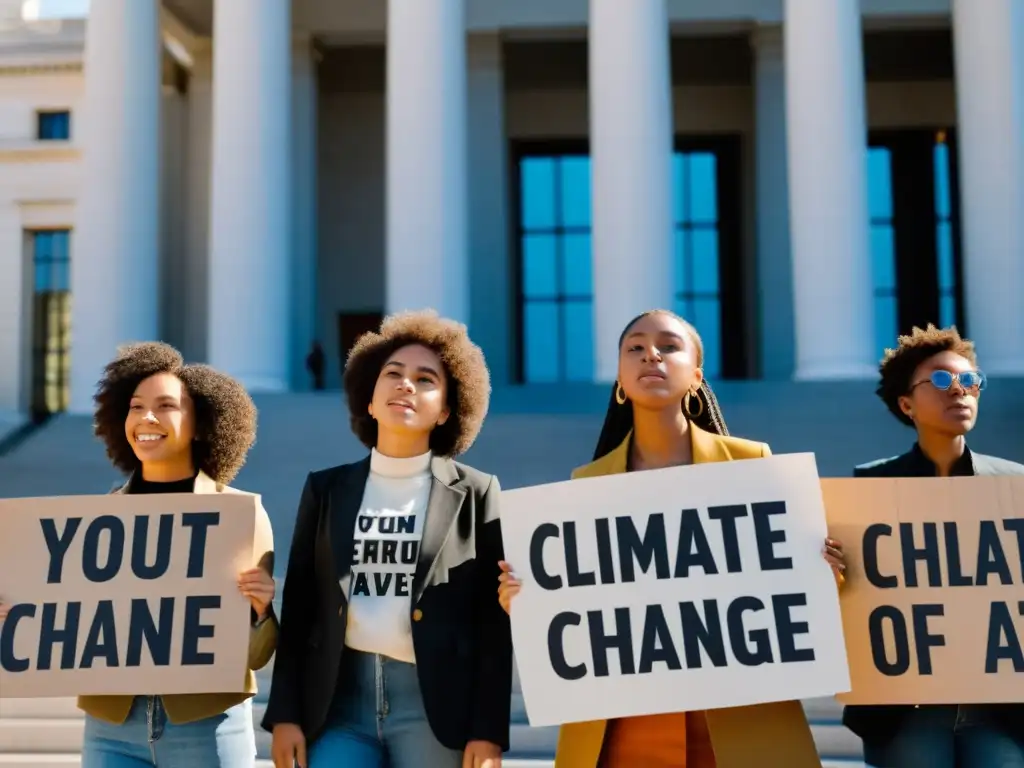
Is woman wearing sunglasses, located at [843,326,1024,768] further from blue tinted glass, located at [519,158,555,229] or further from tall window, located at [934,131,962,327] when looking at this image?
tall window, located at [934,131,962,327]

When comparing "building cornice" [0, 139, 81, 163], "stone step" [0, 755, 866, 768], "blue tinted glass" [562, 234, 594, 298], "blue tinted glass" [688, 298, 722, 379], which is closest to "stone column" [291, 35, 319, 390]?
"building cornice" [0, 139, 81, 163]

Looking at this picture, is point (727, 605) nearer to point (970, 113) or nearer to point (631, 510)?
point (631, 510)

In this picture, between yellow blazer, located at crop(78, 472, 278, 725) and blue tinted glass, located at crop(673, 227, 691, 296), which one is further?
blue tinted glass, located at crop(673, 227, 691, 296)

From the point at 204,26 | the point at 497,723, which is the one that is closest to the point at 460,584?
the point at 497,723

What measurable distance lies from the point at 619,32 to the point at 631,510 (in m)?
19.2

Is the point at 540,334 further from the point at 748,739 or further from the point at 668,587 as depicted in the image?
the point at 748,739

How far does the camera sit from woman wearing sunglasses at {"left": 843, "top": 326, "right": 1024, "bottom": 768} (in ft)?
14.9

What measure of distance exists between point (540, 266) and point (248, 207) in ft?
41.0

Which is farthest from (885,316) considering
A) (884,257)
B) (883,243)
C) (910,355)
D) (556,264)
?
(910,355)

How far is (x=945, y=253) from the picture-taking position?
33.7 m

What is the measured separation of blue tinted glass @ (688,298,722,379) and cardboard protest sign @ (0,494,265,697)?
1145 inches

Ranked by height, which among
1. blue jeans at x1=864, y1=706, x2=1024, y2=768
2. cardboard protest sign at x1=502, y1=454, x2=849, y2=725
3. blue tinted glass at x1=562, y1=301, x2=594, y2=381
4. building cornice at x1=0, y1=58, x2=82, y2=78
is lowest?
blue jeans at x1=864, y1=706, x2=1024, y2=768

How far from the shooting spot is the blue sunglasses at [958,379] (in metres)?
5.04

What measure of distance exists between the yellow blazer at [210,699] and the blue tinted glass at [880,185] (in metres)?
31.6
